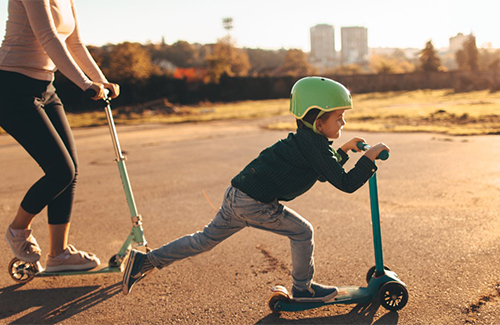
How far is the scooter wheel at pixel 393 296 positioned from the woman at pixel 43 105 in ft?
6.64

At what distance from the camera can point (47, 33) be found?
2766mm

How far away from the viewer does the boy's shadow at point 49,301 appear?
271cm

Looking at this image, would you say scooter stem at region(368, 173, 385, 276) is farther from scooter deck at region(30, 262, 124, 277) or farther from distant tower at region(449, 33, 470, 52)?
distant tower at region(449, 33, 470, 52)

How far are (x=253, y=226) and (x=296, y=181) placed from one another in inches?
14.8

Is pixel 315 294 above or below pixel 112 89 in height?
below

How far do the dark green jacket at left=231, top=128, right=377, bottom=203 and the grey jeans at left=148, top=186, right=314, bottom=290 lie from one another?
7 centimetres

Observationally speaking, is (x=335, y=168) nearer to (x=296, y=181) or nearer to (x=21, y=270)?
(x=296, y=181)

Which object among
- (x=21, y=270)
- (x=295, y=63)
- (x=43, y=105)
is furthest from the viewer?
(x=295, y=63)

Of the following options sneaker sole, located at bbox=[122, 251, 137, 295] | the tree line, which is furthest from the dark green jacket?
the tree line

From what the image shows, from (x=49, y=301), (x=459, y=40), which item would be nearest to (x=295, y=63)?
(x=459, y=40)

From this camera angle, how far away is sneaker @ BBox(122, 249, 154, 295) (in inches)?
108

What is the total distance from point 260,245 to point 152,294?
3.58 ft

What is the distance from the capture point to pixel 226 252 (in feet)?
11.9

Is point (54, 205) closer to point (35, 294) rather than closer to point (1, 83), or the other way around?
point (35, 294)
